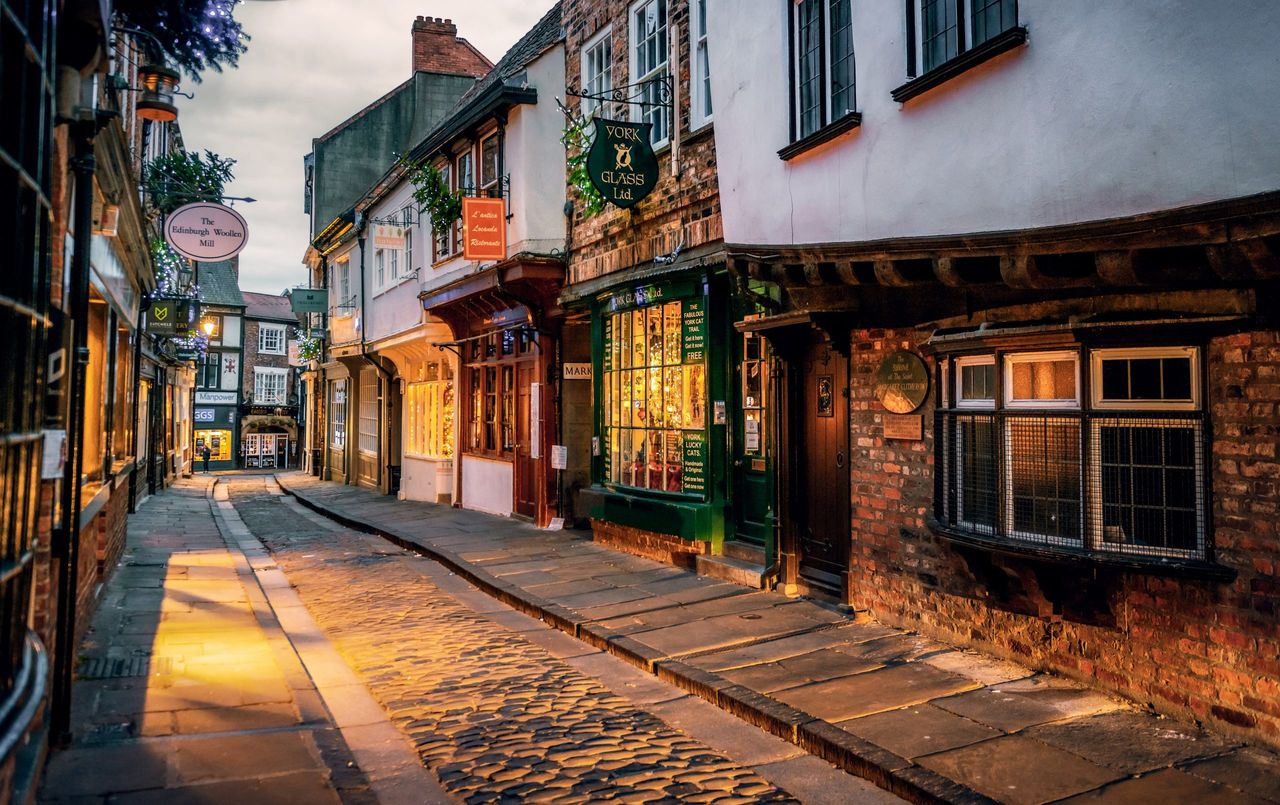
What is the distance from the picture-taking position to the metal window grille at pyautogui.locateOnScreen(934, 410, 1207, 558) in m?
5.18

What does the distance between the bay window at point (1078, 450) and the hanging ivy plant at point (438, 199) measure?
1185cm

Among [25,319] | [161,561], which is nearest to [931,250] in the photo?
[25,319]

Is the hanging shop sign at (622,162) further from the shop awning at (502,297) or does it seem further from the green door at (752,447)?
the shop awning at (502,297)

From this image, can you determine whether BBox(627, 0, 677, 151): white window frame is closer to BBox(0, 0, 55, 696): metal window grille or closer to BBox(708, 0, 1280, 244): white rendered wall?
BBox(708, 0, 1280, 244): white rendered wall

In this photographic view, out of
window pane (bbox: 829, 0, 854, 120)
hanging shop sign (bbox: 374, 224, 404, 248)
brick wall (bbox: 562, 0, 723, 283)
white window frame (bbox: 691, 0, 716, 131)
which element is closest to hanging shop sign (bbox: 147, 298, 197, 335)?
hanging shop sign (bbox: 374, 224, 404, 248)

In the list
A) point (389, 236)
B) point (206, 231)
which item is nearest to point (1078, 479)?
point (206, 231)

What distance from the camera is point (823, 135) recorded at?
7488 millimetres

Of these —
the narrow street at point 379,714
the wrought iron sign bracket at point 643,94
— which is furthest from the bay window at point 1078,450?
the wrought iron sign bracket at point 643,94

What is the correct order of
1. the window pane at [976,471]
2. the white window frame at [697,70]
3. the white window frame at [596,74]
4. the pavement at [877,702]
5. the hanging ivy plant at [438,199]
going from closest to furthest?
1. the pavement at [877,702]
2. the window pane at [976,471]
3. the white window frame at [697,70]
4. the white window frame at [596,74]
5. the hanging ivy plant at [438,199]

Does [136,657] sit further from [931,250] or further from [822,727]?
[931,250]

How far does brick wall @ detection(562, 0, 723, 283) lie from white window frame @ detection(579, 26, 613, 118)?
0.12 m

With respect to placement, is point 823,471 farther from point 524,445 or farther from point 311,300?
point 311,300

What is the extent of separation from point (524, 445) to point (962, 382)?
9933 millimetres

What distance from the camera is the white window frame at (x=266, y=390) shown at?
172 ft
